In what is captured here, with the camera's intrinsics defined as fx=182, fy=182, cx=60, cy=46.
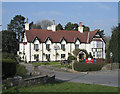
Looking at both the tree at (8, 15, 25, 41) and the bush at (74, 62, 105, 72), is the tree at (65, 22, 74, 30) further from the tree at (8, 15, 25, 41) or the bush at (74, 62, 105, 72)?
the bush at (74, 62, 105, 72)

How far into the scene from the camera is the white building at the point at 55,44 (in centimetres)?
4384

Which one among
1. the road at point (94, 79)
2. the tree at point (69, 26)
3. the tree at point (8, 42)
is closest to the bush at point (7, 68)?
the road at point (94, 79)

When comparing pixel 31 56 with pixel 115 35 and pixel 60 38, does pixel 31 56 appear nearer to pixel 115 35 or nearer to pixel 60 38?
pixel 60 38

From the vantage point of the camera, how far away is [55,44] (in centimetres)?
4600

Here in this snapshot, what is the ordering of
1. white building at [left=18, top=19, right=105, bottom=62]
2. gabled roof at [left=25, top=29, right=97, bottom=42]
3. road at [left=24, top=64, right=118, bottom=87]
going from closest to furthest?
1. road at [left=24, top=64, right=118, bottom=87]
2. white building at [left=18, top=19, right=105, bottom=62]
3. gabled roof at [left=25, top=29, right=97, bottom=42]

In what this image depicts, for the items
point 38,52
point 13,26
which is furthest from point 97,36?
point 13,26

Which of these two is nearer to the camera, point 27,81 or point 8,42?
point 27,81

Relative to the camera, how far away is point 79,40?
158 feet

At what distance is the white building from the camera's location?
144 feet

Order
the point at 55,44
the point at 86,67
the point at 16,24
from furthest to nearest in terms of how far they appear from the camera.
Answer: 1. the point at 16,24
2. the point at 55,44
3. the point at 86,67

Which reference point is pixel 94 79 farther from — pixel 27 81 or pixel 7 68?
pixel 7 68

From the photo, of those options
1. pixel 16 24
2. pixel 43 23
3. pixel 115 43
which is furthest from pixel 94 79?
pixel 43 23

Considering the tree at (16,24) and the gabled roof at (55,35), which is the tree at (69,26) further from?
the gabled roof at (55,35)

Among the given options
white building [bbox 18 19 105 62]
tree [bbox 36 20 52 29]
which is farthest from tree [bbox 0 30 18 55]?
tree [bbox 36 20 52 29]
